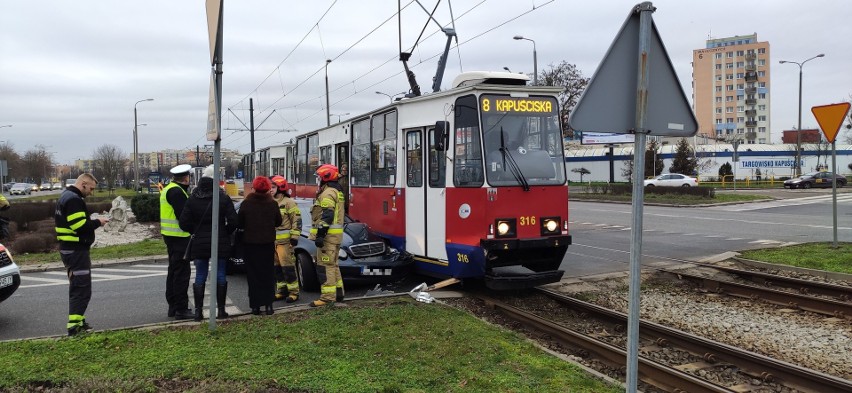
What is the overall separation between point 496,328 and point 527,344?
67 centimetres

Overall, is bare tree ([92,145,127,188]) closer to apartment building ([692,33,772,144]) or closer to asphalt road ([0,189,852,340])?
asphalt road ([0,189,852,340])

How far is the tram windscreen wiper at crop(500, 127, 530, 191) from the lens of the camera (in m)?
8.53

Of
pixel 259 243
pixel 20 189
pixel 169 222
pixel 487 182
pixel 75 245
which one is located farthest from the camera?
pixel 20 189

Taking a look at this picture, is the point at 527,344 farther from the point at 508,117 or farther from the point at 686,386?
the point at 508,117

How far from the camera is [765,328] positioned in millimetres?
7234

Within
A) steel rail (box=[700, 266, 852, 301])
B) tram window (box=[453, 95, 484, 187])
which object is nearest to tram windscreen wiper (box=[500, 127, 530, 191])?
tram window (box=[453, 95, 484, 187])

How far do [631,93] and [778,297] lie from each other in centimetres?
686

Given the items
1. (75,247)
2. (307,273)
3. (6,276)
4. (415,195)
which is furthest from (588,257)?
(6,276)

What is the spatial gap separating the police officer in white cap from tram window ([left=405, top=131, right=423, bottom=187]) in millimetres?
3371

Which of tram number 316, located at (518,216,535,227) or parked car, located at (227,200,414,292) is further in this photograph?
parked car, located at (227,200,414,292)

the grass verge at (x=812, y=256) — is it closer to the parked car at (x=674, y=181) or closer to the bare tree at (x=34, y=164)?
the parked car at (x=674, y=181)

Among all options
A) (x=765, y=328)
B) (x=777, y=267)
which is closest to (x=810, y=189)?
(x=777, y=267)

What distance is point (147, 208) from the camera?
24.1 metres

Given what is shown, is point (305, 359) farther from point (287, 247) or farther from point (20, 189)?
point (20, 189)
